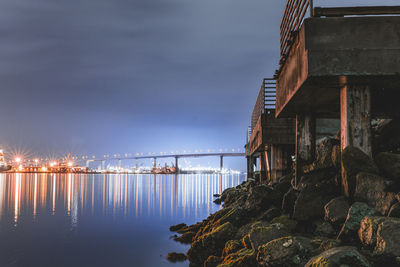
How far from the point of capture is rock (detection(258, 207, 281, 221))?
10.4m

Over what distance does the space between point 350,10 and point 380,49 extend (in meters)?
1.27

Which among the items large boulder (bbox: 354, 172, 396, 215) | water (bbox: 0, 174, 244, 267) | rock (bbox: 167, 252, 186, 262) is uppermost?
large boulder (bbox: 354, 172, 396, 215)

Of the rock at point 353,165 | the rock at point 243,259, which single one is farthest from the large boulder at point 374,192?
the rock at point 243,259

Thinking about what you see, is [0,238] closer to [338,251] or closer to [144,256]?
[144,256]

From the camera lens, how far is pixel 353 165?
791 centimetres

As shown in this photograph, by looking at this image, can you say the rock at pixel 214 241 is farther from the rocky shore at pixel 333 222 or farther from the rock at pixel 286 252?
the rock at pixel 286 252

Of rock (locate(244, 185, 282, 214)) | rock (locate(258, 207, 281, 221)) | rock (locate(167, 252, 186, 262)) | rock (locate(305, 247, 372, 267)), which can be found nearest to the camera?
rock (locate(305, 247, 372, 267))

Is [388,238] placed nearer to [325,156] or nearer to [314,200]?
[314,200]

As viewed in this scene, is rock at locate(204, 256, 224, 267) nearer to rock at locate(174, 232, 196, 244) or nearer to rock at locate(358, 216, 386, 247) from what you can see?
rock at locate(358, 216, 386, 247)

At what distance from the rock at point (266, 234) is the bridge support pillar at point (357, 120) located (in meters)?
1.81

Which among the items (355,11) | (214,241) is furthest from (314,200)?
(355,11)

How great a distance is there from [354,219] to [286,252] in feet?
4.81

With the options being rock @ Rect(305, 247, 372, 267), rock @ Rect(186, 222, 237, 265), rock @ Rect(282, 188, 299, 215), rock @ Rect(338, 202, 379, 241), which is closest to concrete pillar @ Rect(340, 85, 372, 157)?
rock @ Rect(338, 202, 379, 241)

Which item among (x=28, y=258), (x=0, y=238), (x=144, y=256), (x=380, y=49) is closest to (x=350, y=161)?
(x=380, y=49)
